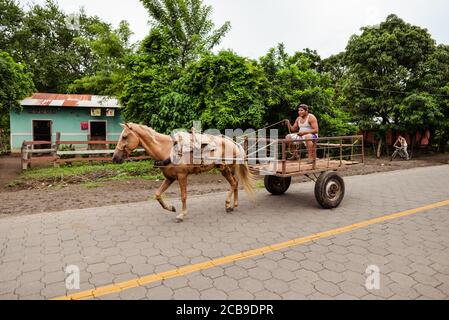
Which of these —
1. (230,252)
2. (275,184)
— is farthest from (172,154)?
(275,184)

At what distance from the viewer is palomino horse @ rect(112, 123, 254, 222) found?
18.0 feet

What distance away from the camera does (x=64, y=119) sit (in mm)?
19328

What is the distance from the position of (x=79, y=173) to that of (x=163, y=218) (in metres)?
7.08

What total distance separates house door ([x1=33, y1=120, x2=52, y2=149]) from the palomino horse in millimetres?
16796

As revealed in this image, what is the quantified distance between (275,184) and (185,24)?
1147cm

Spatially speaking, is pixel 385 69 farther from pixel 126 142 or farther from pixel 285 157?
pixel 126 142

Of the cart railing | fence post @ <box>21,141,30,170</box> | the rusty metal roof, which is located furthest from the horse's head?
the rusty metal roof

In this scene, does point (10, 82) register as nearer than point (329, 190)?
No

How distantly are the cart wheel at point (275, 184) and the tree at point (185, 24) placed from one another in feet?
29.2

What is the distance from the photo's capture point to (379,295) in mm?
3254

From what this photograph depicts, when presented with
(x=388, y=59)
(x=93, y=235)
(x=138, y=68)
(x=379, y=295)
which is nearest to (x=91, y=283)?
(x=93, y=235)

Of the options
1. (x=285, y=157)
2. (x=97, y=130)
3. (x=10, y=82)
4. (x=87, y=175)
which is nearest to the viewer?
(x=285, y=157)

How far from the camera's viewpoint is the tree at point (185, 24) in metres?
14.9

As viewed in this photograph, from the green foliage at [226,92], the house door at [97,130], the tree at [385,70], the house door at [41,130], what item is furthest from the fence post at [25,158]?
the tree at [385,70]
